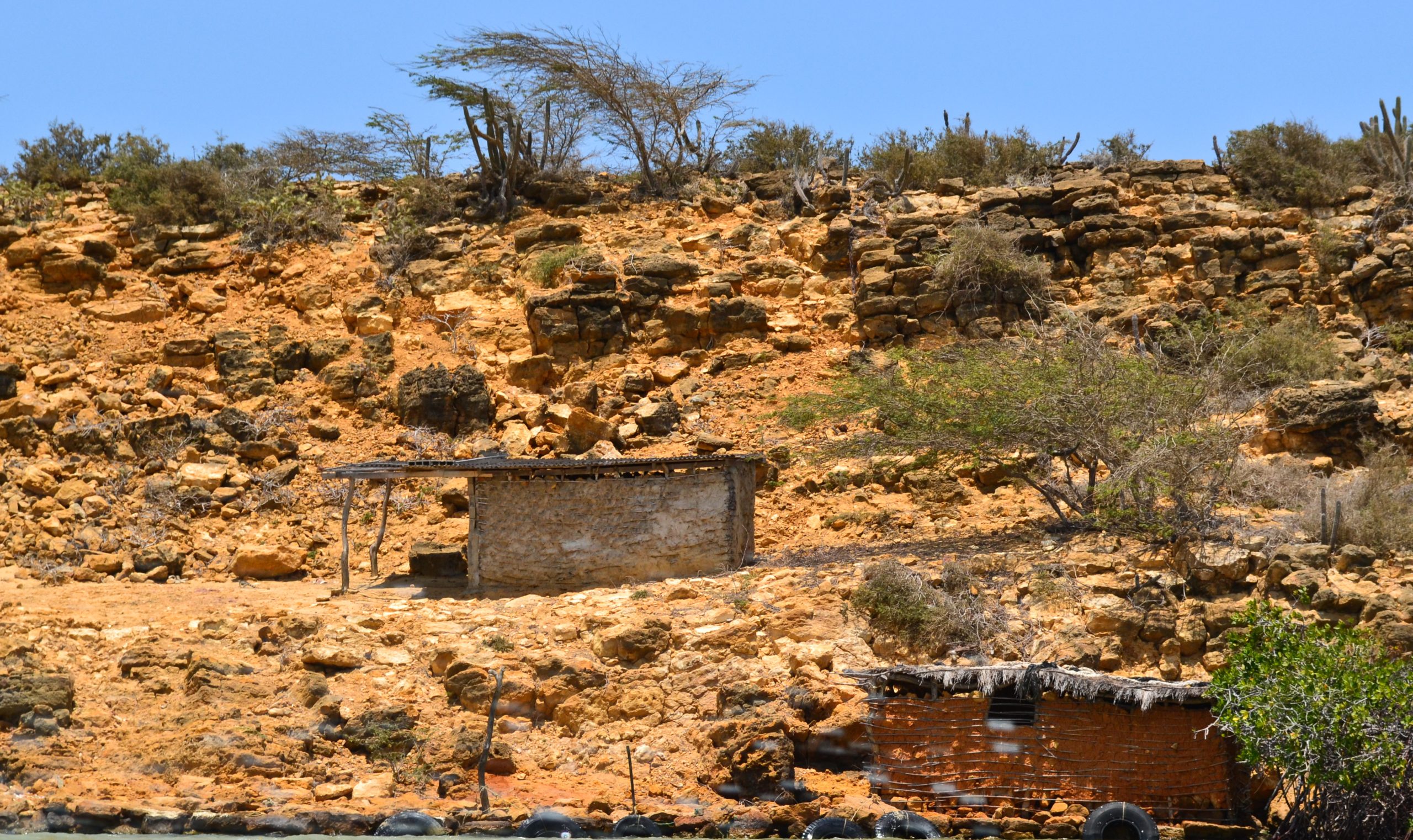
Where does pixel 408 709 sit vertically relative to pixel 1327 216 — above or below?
below

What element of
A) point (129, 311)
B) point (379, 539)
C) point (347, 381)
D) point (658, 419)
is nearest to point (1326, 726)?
point (379, 539)

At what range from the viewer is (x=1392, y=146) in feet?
78.6

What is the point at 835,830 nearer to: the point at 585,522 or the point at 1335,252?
the point at 585,522

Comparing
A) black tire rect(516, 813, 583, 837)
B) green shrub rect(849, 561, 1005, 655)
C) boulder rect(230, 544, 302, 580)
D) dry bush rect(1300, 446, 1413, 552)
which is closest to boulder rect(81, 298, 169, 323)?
boulder rect(230, 544, 302, 580)

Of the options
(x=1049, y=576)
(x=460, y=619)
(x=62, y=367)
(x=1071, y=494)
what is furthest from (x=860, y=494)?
(x=62, y=367)

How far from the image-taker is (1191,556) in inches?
549

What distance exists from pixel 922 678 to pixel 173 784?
6.41m

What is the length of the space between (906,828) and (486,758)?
11.8 feet

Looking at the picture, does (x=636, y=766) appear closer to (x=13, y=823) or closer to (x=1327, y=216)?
(x=13, y=823)

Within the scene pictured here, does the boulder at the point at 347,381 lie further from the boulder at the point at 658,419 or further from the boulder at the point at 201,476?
the boulder at the point at 658,419

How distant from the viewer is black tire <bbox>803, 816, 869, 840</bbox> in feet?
35.6

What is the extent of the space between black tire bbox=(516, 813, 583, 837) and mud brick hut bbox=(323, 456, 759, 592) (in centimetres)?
505

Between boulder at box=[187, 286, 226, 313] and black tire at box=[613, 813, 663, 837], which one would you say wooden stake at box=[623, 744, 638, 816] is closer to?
black tire at box=[613, 813, 663, 837]

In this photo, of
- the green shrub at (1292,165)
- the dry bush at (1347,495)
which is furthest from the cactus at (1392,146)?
the dry bush at (1347,495)
